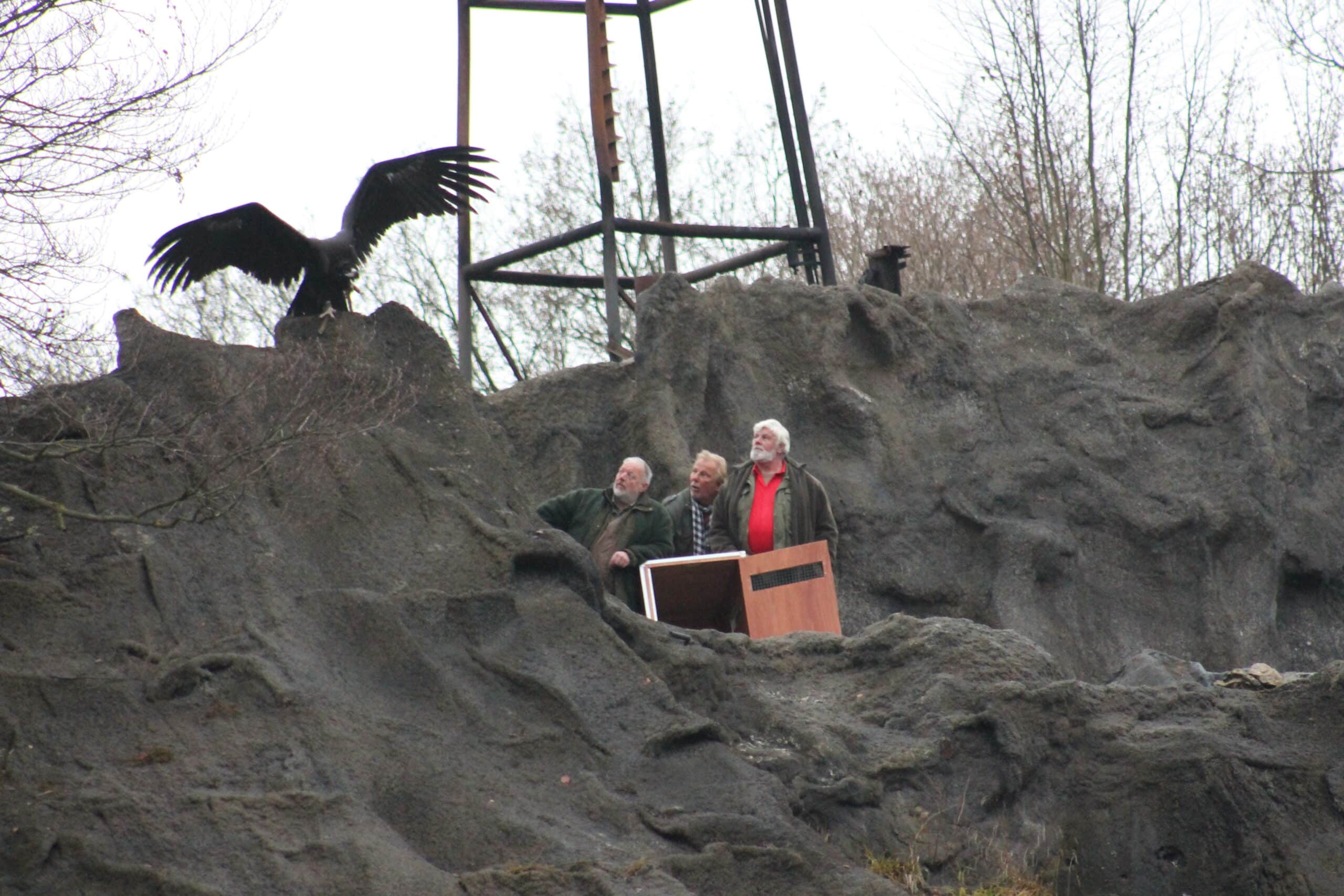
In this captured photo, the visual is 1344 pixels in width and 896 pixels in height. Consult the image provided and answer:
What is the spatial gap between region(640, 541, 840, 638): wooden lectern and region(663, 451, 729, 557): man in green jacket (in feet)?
2.43

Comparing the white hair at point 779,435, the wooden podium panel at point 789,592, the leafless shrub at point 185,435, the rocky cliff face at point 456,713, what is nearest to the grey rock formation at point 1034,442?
the white hair at point 779,435

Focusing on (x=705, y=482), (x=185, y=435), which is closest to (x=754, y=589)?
(x=705, y=482)

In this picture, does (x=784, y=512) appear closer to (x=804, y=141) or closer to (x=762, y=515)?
(x=762, y=515)

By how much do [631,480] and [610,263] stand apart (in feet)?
10.4

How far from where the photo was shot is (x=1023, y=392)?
11039mm

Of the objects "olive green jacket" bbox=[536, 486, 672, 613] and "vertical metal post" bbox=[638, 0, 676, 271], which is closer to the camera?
"olive green jacket" bbox=[536, 486, 672, 613]

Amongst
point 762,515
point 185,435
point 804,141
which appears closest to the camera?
point 185,435

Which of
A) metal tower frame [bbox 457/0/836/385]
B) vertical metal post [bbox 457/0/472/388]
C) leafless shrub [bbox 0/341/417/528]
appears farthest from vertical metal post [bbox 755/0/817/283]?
leafless shrub [bbox 0/341/417/528]

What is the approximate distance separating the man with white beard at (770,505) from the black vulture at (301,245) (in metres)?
2.20

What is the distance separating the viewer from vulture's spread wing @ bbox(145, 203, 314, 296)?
7109mm

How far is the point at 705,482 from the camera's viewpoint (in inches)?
336

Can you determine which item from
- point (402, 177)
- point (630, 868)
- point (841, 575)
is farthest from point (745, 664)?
point (841, 575)

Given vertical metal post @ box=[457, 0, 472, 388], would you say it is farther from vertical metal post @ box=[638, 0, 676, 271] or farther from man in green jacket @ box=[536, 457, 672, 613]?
man in green jacket @ box=[536, 457, 672, 613]

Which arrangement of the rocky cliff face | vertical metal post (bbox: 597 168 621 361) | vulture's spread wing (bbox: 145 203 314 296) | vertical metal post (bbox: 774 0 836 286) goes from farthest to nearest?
vertical metal post (bbox: 774 0 836 286)
vertical metal post (bbox: 597 168 621 361)
vulture's spread wing (bbox: 145 203 314 296)
the rocky cliff face
